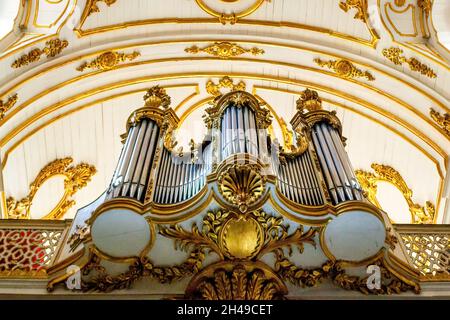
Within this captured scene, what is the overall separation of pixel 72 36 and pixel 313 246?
5.68m

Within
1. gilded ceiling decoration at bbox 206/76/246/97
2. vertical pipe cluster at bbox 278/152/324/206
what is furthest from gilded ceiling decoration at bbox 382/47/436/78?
vertical pipe cluster at bbox 278/152/324/206

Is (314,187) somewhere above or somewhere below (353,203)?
above

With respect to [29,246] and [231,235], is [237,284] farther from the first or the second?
[29,246]

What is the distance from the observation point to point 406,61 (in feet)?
28.3

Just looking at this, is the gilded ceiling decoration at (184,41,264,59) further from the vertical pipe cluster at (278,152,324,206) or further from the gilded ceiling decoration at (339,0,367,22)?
the vertical pipe cluster at (278,152,324,206)

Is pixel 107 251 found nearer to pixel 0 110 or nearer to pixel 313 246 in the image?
pixel 313 246

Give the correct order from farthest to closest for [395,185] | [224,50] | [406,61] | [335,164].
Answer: [224,50]
[395,185]
[406,61]
[335,164]

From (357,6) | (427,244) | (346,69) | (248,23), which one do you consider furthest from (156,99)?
(357,6)

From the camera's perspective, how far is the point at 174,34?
934 centimetres

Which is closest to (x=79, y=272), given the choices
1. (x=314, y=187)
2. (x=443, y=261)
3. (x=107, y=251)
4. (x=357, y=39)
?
(x=107, y=251)

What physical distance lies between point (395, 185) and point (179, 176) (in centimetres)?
472

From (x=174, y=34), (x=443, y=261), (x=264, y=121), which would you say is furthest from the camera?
(x=174, y=34)

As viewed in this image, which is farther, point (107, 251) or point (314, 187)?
point (314, 187)
